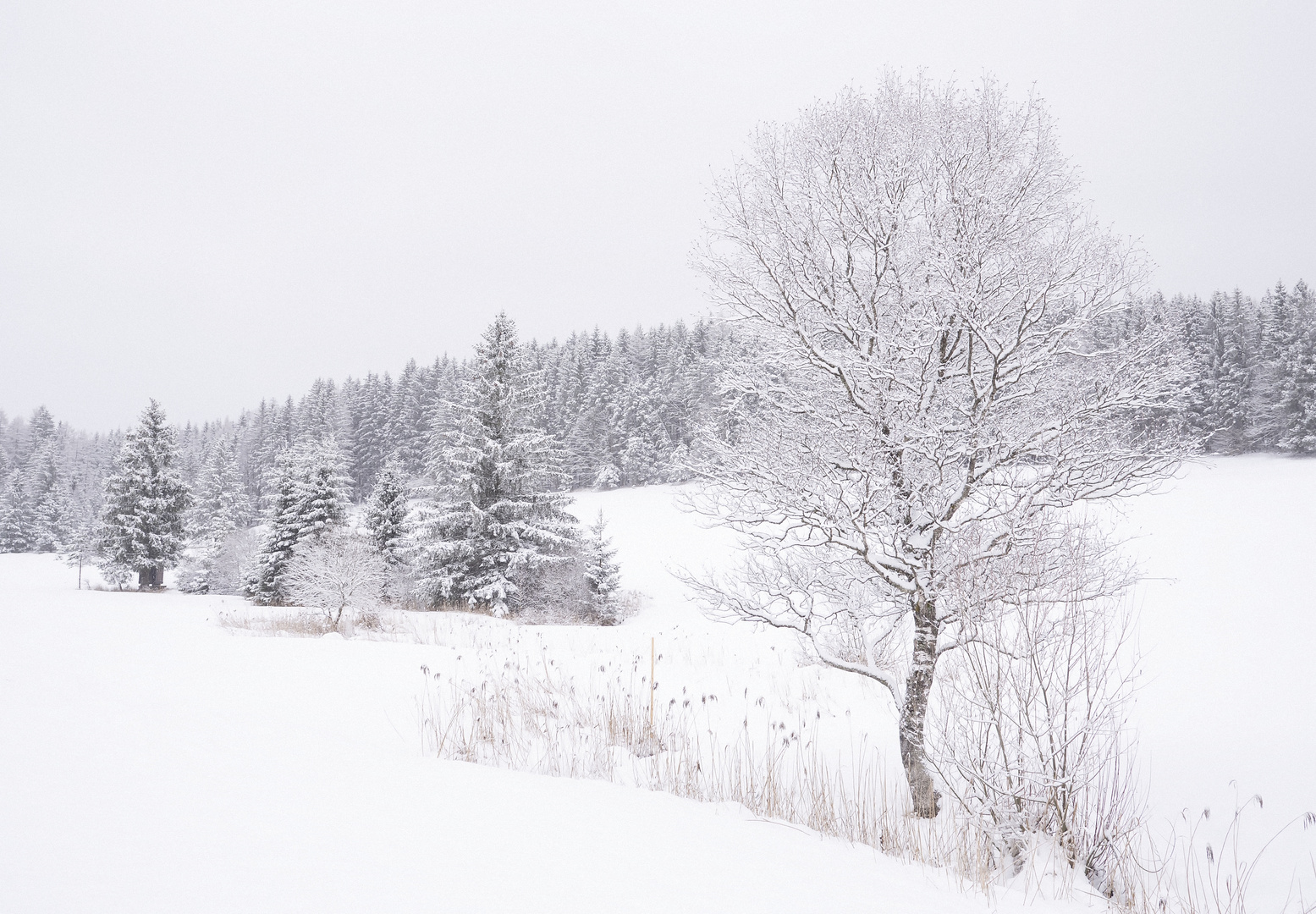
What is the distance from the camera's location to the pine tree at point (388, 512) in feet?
84.3

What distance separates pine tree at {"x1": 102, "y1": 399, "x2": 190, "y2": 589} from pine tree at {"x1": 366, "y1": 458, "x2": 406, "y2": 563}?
11590 millimetres

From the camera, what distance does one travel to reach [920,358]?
4996mm

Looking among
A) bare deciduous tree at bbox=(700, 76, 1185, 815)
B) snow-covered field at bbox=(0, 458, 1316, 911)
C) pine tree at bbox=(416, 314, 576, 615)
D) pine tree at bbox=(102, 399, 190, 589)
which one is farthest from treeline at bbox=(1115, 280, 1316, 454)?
pine tree at bbox=(102, 399, 190, 589)

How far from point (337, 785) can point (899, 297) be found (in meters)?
5.38

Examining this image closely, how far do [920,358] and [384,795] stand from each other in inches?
190

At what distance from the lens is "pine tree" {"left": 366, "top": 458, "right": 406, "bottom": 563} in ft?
84.3

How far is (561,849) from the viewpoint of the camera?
297 cm

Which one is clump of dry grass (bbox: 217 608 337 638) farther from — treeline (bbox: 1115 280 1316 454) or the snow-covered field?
treeline (bbox: 1115 280 1316 454)

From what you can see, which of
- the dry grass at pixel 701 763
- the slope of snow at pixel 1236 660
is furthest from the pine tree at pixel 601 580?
the slope of snow at pixel 1236 660

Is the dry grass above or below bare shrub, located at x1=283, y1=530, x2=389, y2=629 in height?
below

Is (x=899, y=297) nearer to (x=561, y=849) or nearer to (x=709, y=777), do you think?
(x=709, y=777)

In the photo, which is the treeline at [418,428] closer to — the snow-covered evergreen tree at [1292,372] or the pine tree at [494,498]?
the pine tree at [494,498]

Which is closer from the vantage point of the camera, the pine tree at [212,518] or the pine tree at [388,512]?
the pine tree at [388,512]

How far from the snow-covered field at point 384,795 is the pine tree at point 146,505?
22.3 metres
